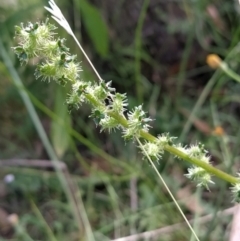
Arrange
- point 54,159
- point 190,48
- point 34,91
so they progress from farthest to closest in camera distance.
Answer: point 190,48 < point 34,91 < point 54,159

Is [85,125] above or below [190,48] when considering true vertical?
below

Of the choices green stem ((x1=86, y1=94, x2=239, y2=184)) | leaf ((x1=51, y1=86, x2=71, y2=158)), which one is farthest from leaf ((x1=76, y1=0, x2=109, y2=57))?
green stem ((x1=86, y1=94, x2=239, y2=184))

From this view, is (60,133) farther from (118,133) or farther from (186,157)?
(186,157)

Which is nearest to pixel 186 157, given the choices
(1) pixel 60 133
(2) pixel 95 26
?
(1) pixel 60 133

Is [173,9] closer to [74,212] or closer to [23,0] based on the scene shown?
[23,0]

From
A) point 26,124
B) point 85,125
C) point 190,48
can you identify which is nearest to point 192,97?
point 190,48

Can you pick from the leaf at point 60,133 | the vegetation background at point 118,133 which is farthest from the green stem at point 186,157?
the leaf at point 60,133

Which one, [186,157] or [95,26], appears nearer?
[186,157]
